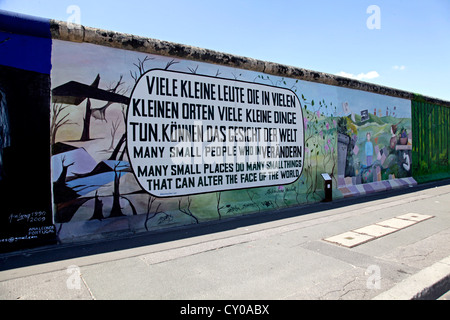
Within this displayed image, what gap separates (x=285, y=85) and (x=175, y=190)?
4.47m

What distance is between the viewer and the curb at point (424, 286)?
3134 millimetres

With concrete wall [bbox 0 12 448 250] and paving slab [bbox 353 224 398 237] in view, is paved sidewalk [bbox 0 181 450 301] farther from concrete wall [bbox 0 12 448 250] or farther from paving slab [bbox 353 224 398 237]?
concrete wall [bbox 0 12 448 250]

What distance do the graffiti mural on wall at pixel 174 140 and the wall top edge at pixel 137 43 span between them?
149 mm

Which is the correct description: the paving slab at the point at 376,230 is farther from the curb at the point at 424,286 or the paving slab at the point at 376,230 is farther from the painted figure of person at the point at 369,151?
the painted figure of person at the point at 369,151

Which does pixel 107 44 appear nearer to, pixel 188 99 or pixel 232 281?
pixel 188 99

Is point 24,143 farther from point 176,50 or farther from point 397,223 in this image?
point 397,223

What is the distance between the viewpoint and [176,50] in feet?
21.2

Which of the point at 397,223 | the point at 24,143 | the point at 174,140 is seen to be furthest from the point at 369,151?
the point at 24,143

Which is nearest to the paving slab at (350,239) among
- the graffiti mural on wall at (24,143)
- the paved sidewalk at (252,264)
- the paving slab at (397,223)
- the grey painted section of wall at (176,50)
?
the paved sidewalk at (252,264)

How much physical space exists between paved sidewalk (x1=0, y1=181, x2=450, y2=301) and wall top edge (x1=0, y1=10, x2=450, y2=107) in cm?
372

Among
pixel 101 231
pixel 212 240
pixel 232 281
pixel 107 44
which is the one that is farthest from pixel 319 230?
pixel 107 44

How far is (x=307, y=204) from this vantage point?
28.7 feet

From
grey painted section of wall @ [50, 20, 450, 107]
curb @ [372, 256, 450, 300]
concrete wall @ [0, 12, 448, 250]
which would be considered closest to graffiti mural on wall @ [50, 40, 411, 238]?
concrete wall @ [0, 12, 448, 250]
